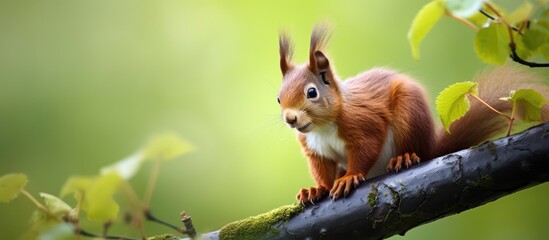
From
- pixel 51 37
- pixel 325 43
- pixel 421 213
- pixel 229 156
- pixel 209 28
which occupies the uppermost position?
pixel 51 37

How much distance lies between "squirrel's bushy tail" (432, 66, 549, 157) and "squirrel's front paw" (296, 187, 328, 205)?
0.51m

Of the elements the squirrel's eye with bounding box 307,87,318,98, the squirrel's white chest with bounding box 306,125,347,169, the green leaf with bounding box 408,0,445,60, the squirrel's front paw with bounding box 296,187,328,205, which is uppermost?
the squirrel's eye with bounding box 307,87,318,98

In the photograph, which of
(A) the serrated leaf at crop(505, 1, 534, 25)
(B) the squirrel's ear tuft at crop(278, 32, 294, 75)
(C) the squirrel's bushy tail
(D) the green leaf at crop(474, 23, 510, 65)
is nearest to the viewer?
(A) the serrated leaf at crop(505, 1, 534, 25)

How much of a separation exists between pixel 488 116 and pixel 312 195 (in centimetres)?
78

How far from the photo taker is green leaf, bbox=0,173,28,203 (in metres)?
1.63

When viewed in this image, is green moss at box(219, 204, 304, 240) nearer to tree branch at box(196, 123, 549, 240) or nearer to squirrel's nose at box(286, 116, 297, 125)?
tree branch at box(196, 123, 549, 240)

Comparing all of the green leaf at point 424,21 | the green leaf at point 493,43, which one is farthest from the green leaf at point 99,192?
the green leaf at point 493,43

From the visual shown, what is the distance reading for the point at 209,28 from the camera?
5988 mm

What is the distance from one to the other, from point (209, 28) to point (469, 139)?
3.70 metres

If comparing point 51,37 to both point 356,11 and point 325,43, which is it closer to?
point 356,11

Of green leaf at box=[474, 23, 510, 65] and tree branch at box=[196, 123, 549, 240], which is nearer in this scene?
green leaf at box=[474, 23, 510, 65]

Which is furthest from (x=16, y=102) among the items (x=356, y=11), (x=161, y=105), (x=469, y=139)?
(x=469, y=139)

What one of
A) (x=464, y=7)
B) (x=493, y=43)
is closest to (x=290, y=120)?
(x=493, y=43)

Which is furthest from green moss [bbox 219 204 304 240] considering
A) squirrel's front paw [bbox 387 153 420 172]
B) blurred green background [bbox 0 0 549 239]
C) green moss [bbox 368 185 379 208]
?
blurred green background [bbox 0 0 549 239]
